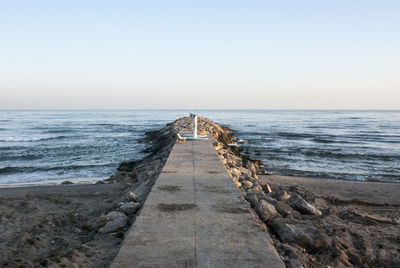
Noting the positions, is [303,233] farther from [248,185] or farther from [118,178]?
[118,178]

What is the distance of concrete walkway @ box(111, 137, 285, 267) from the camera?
2.44 m

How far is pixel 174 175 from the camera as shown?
17.9 feet

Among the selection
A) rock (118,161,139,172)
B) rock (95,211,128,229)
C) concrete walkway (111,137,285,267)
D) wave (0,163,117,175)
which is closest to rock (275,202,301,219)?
concrete walkway (111,137,285,267)

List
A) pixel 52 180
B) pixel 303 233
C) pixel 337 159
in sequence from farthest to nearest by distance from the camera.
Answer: pixel 337 159, pixel 52 180, pixel 303 233

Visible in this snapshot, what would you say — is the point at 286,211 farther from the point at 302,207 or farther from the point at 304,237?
the point at 304,237

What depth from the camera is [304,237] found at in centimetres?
334

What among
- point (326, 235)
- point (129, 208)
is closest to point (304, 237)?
point (326, 235)

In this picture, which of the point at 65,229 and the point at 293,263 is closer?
the point at 293,263

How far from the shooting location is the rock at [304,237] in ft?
10.8

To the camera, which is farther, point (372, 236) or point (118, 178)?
point (118, 178)

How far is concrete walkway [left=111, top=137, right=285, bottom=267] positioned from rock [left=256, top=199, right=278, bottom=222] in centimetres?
37

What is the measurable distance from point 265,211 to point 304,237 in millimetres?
799

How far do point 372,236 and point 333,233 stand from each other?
746 millimetres

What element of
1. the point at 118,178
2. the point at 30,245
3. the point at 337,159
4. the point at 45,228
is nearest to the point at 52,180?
the point at 118,178
